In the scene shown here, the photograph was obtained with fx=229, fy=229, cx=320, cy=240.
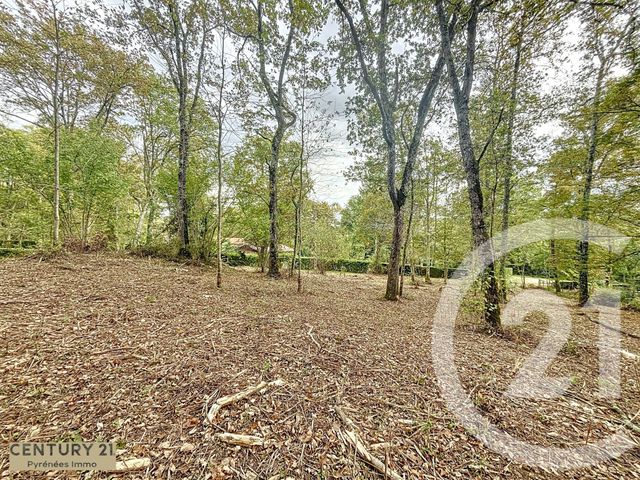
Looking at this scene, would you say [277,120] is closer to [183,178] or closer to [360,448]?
[183,178]

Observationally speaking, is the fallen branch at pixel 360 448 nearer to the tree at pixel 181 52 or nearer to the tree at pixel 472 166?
the tree at pixel 472 166

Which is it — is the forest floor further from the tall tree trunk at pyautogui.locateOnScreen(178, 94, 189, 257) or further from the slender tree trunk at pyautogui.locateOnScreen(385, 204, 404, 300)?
the tall tree trunk at pyautogui.locateOnScreen(178, 94, 189, 257)

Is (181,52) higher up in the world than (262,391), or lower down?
higher up

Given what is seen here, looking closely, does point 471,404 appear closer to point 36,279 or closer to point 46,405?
point 46,405

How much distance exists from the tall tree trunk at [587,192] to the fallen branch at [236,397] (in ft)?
17.6

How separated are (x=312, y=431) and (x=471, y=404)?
1.52 meters

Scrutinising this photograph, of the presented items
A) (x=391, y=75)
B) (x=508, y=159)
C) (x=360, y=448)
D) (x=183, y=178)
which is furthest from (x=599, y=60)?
(x=183, y=178)

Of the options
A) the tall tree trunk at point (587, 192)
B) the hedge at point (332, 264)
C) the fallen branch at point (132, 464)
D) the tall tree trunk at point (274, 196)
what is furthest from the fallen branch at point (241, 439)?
the hedge at point (332, 264)

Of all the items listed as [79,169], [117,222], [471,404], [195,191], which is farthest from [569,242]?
[117,222]

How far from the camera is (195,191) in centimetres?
925

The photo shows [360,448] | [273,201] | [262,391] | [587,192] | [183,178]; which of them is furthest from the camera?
[273,201]

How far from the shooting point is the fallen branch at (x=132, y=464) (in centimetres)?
144

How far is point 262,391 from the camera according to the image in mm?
2168
